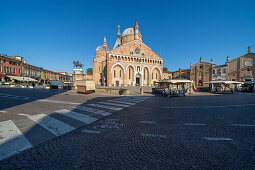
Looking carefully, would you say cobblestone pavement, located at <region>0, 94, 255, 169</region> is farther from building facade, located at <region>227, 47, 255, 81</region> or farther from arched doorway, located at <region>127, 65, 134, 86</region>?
building facade, located at <region>227, 47, 255, 81</region>

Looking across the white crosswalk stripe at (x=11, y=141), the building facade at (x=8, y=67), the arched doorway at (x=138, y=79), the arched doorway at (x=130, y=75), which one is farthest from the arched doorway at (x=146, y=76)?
the building facade at (x=8, y=67)

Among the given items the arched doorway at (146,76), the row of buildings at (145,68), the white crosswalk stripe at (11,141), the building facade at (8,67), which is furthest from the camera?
the arched doorway at (146,76)

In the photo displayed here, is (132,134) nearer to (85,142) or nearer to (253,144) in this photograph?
(85,142)

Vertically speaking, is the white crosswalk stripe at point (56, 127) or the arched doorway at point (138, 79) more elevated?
the arched doorway at point (138, 79)

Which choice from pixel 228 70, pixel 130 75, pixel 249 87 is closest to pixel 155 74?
pixel 130 75

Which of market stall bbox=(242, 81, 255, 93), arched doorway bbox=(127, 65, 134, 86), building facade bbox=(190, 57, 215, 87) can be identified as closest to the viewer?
market stall bbox=(242, 81, 255, 93)

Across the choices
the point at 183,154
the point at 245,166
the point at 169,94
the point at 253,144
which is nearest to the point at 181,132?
the point at 183,154

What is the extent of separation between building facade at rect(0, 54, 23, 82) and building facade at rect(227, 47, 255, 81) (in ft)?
218

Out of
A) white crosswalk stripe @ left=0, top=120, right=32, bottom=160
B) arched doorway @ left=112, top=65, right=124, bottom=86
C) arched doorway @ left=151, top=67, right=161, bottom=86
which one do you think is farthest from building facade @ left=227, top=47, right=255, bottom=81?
white crosswalk stripe @ left=0, top=120, right=32, bottom=160

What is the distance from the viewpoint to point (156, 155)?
2336 millimetres

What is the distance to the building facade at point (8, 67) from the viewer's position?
28844 millimetres

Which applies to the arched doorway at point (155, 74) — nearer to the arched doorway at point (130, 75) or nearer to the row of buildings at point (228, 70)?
the arched doorway at point (130, 75)

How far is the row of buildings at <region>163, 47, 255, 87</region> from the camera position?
25906 mm

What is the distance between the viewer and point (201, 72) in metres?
35.5
